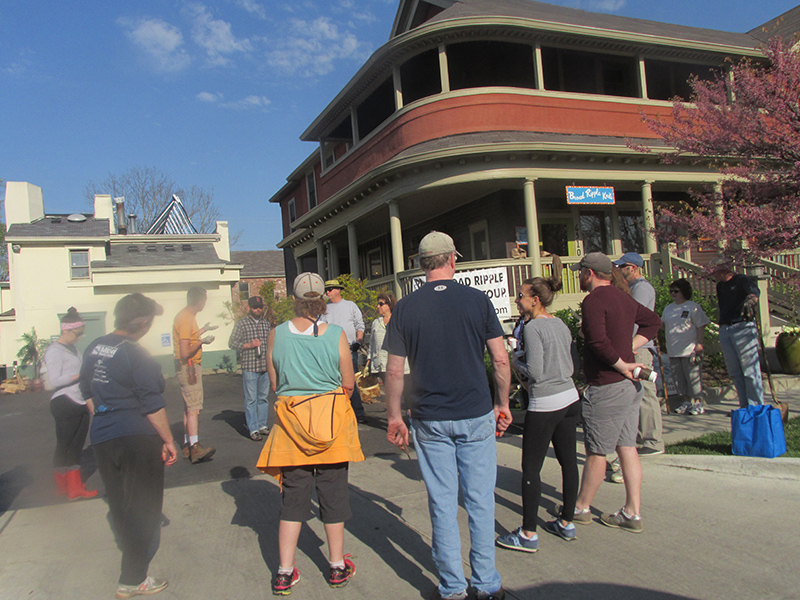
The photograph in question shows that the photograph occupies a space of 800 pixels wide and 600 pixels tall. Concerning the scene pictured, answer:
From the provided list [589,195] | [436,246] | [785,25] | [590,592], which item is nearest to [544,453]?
[590,592]

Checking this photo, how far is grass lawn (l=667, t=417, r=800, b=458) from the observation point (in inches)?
212

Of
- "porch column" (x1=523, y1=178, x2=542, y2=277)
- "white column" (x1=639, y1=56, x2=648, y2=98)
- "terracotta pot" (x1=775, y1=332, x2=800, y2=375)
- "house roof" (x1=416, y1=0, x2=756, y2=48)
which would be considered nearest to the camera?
"terracotta pot" (x1=775, y1=332, x2=800, y2=375)

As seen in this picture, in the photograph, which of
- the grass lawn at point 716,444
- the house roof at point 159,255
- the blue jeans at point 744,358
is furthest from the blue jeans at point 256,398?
the house roof at point 159,255

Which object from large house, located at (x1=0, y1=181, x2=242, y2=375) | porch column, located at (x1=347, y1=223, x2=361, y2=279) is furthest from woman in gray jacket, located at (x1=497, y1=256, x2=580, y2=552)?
large house, located at (x1=0, y1=181, x2=242, y2=375)

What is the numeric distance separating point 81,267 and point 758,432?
23.7 metres

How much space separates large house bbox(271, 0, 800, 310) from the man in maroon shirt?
7926 mm

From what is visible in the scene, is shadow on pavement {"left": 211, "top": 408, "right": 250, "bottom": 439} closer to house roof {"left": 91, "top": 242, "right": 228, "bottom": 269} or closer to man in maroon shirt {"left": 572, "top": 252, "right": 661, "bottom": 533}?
man in maroon shirt {"left": 572, "top": 252, "right": 661, "bottom": 533}

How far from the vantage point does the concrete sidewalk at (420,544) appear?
3223 mm

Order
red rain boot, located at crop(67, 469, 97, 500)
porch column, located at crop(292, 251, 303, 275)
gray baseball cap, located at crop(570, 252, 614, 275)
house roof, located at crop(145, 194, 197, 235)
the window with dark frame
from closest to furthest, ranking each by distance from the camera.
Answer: gray baseball cap, located at crop(570, 252, 614, 275) → red rain boot, located at crop(67, 469, 97, 500) → the window with dark frame → porch column, located at crop(292, 251, 303, 275) → house roof, located at crop(145, 194, 197, 235)

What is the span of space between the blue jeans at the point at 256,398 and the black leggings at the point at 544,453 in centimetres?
436

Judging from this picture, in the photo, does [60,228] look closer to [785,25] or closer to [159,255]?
[159,255]

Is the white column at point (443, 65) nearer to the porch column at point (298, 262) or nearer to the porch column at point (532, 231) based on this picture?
the porch column at point (532, 231)

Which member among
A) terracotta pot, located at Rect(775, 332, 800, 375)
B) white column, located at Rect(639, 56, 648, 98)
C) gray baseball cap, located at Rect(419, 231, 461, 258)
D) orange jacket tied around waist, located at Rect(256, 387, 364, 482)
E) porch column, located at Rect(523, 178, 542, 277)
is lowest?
terracotta pot, located at Rect(775, 332, 800, 375)

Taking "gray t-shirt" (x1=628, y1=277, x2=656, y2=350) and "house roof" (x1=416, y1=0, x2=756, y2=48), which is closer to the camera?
"gray t-shirt" (x1=628, y1=277, x2=656, y2=350)
